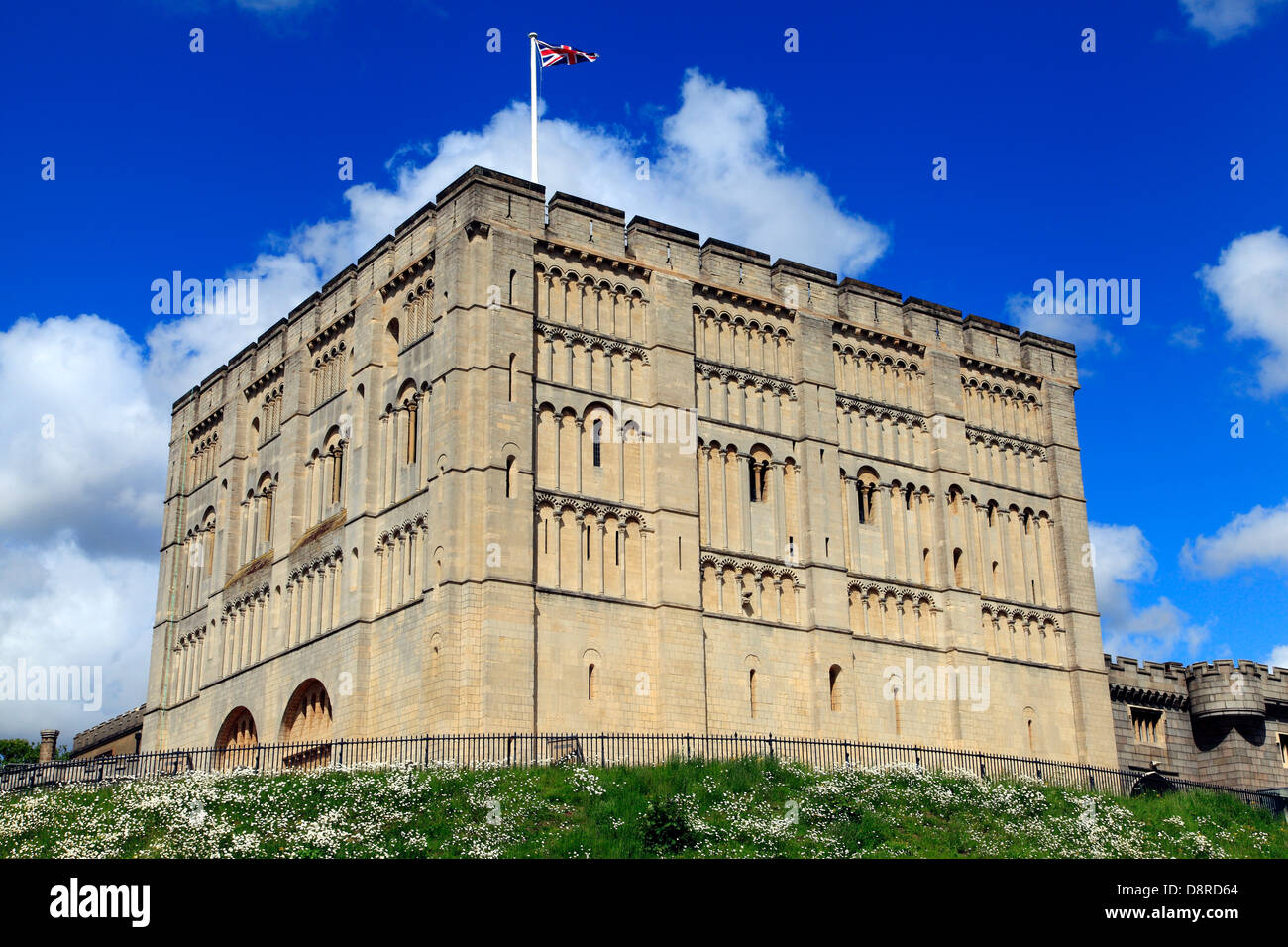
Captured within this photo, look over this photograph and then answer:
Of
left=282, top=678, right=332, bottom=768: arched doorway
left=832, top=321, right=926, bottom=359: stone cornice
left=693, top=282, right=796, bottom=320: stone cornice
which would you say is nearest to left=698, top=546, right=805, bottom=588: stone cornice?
left=693, top=282, right=796, bottom=320: stone cornice

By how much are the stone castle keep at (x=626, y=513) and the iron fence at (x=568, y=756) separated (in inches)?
32.6

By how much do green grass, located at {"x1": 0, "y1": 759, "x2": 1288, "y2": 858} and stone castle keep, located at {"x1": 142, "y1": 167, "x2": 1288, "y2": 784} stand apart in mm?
5929

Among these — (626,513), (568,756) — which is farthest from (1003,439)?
(568,756)

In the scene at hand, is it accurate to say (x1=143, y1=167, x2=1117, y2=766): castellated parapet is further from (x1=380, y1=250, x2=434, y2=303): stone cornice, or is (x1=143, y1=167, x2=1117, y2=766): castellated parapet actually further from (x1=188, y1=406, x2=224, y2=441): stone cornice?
(x1=188, y1=406, x2=224, y2=441): stone cornice

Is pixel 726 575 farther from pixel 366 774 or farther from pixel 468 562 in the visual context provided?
pixel 366 774

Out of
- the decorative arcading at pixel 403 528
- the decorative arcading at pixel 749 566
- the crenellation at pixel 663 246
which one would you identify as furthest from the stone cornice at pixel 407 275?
the decorative arcading at pixel 749 566

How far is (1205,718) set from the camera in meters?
52.2

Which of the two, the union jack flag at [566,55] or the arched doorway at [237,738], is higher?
the union jack flag at [566,55]

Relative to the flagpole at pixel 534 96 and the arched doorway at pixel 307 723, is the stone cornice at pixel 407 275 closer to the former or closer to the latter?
the flagpole at pixel 534 96

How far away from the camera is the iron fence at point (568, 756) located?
35719 mm

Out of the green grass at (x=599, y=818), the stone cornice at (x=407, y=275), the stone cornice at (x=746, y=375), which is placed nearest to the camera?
the green grass at (x=599, y=818)

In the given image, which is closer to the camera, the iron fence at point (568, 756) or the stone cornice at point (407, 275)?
the iron fence at point (568, 756)

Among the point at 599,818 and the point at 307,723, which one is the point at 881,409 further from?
the point at 599,818
